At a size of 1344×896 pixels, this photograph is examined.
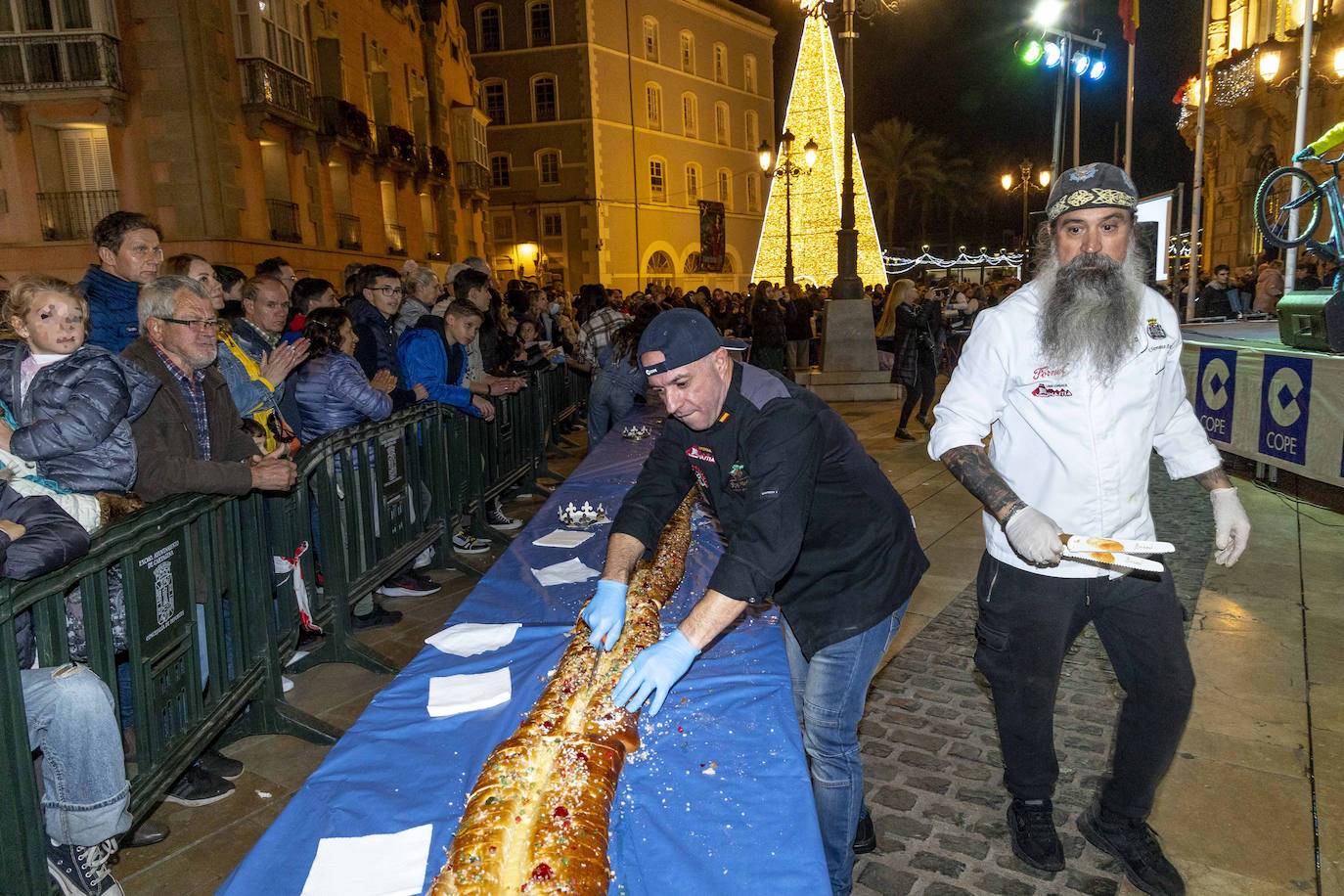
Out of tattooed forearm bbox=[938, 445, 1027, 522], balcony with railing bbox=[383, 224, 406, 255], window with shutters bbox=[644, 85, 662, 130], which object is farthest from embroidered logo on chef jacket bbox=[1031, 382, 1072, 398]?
window with shutters bbox=[644, 85, 662, 130]

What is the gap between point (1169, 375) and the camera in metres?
2.62

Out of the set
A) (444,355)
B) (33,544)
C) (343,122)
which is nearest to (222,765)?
(33,544)

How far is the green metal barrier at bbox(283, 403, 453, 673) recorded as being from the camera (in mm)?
4211

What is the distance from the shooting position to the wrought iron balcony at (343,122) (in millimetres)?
19172

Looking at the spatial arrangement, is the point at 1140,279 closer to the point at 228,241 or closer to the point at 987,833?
the point at 987,833

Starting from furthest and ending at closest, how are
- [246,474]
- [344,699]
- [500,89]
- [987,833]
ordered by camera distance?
1. [500,89]
2. [344,699]
3. [246,474]
4. [987,833]

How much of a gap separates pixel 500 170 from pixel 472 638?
40874 mm

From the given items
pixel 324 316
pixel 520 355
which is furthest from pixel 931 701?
pixel 520 355

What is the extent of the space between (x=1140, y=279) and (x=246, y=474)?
3489 millimetres

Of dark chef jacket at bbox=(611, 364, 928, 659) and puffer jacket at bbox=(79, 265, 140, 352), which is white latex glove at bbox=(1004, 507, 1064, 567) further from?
A: puffer jacket at bbox=(79, 265, 140, 352)

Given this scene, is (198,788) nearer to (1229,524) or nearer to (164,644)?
(164,644)

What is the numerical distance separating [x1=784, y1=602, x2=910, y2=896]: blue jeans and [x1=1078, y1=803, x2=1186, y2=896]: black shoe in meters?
0.96

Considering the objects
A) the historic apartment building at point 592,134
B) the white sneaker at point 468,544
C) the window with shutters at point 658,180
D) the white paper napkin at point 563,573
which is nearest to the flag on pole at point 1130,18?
the white sneaker at point 468,544

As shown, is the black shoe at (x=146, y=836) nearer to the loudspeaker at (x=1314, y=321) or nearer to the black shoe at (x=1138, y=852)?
the black shoe at (x=1138, y=852)
